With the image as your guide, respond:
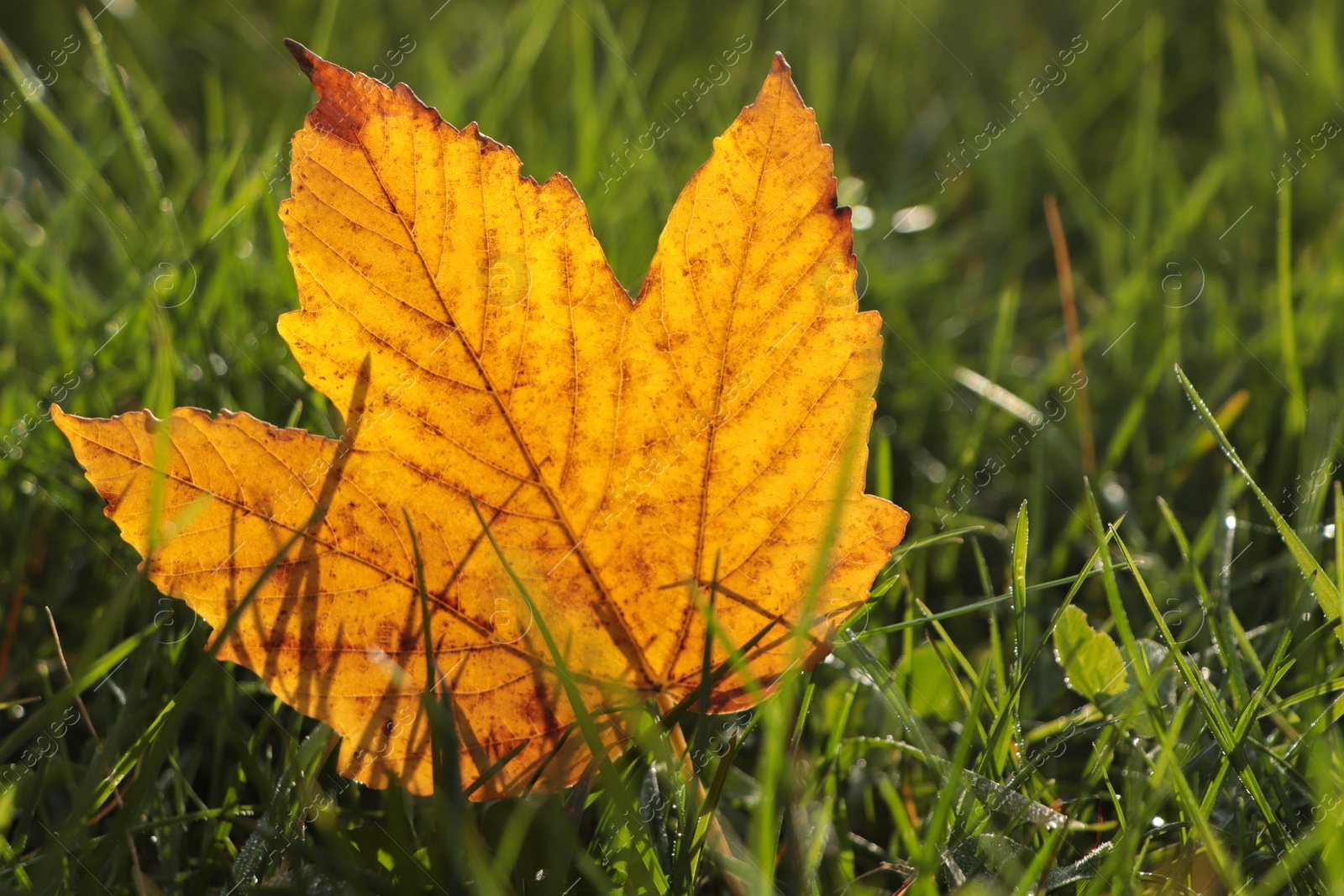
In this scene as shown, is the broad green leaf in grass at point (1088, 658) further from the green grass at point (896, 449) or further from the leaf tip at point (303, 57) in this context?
the leaf tip at point (303, 57)

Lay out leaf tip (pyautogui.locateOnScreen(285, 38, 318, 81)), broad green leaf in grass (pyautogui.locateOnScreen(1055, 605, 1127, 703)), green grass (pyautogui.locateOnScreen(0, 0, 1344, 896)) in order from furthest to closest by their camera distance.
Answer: broad green leaf in grass (pyautogui.locateOnScreen(1055, 605, 1127, 703)) < green grass (pyautogui.locateOnScreen(0, 0, 1344, 896)) < leaf tip (pyautogui.locateOnScreen(285, 38, 318, 81))

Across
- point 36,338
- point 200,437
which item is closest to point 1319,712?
point 200,437

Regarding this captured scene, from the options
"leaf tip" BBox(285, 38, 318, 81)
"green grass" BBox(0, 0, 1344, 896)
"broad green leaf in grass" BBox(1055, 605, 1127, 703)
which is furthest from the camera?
"broad green leaf in grass" BBox(1055, 605, 1127, 703)

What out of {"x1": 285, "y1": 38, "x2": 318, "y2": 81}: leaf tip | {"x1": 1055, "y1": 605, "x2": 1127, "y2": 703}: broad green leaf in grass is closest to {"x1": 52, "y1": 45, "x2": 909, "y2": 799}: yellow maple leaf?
{"x1": 285, "y1": 38, "x2": 318, "y2": 81}: leaf tip

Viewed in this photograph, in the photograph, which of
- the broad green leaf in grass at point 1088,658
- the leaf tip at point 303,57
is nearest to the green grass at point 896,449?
the broad green leaf in grass at point 1088,658

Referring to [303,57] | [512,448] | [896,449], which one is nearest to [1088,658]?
[512,448]

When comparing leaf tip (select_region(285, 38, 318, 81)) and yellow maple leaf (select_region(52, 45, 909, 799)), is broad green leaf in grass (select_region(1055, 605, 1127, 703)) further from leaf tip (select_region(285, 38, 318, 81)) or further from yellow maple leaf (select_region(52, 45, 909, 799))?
leaf tip (select_region(285, 38, 318, 81))

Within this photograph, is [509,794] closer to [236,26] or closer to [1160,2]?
[236,26]
